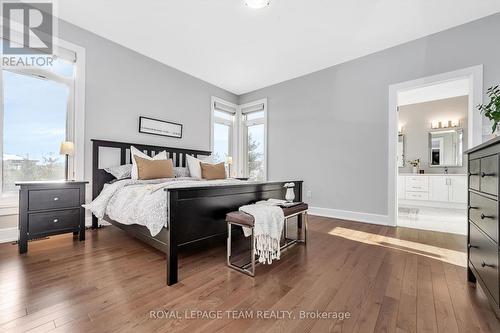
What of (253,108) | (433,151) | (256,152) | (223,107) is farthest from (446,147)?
(223,107)

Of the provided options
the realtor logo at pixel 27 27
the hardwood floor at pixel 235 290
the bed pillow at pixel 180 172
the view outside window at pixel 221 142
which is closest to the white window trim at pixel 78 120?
the realtor logo at pixel 27 27

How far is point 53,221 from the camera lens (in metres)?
2.41

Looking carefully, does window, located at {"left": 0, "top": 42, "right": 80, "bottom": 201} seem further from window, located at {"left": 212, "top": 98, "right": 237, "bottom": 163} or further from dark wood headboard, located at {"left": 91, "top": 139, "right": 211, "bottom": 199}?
window, located at {"left": 212, "top": 98, "right": 237, "bottom": 163}

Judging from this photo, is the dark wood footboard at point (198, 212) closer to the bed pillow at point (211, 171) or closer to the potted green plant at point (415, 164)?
the bed pillow at point (211, 171)

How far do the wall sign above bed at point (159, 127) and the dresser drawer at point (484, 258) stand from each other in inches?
160

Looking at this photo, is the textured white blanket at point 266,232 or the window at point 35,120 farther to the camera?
the window at point 35,120

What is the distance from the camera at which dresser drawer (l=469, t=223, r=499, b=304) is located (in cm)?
119

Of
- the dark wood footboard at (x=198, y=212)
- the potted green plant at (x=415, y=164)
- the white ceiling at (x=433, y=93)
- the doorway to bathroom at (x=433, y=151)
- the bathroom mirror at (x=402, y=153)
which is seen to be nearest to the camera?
the dark wood footboard at (x=198, y=212)

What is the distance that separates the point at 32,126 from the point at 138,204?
6.46 ft

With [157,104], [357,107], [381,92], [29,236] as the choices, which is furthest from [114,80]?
[381,92]

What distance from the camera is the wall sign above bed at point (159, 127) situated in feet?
12.1

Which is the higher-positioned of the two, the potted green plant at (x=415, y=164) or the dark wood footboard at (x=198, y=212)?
the potted green plant at (x=415, y=164)

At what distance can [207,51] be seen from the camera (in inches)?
143

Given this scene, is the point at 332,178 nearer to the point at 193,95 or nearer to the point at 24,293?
the point at 193,95
